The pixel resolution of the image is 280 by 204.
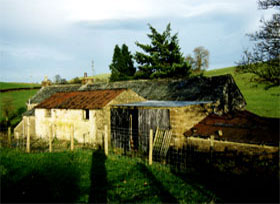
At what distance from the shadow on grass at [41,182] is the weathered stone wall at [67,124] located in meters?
8.20

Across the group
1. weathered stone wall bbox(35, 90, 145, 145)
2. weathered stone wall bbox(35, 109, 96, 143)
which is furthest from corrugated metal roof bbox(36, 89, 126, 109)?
weathered stone wall bbox(35, 109, 96, 143)

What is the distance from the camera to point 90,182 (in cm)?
819

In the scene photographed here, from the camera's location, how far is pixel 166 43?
137ft

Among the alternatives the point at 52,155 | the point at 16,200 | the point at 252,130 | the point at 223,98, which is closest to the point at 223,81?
the point at 223,98

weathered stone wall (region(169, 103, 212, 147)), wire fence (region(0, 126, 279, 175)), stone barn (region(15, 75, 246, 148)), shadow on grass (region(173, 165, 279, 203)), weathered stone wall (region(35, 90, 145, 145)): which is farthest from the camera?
weathered stone wall (region(35, 90, 145, 145))

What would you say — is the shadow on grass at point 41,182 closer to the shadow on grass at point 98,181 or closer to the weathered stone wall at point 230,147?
the shadow on grass at point 98,181

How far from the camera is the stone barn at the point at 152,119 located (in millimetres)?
16156

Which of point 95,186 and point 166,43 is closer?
point 95,186

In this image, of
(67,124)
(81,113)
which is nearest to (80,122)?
(81,113)

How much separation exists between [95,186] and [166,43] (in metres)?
36.9

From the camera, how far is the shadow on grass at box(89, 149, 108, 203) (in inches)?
270

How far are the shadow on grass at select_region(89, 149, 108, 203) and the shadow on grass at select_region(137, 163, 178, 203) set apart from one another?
1.56m

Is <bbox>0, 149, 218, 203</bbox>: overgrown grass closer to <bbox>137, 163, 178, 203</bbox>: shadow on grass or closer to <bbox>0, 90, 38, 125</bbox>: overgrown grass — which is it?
<bbox>137, 163, 178, 203</bbox>: shadow on grass

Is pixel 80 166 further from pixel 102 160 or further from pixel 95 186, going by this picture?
pixel 95 186
